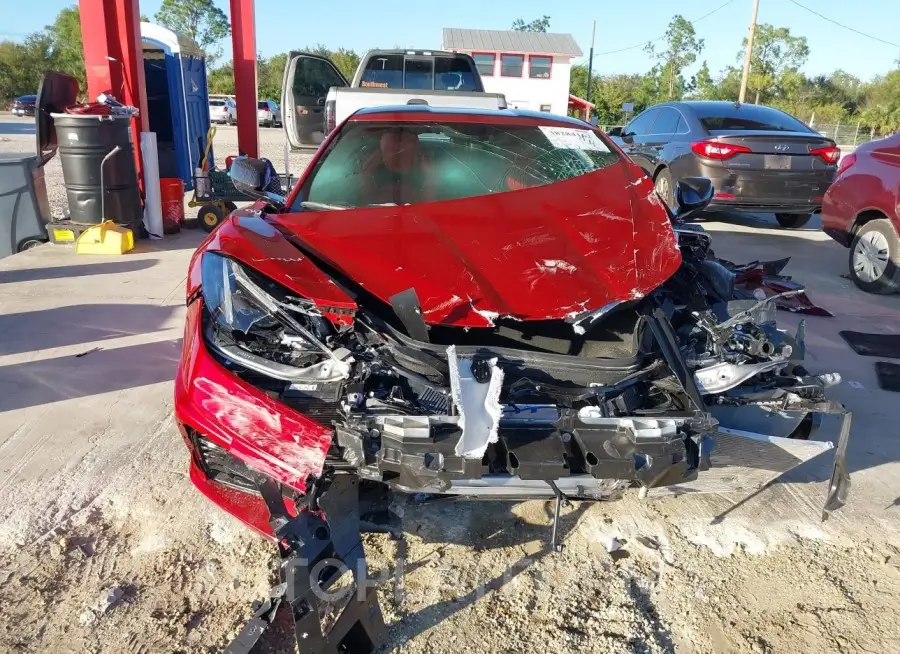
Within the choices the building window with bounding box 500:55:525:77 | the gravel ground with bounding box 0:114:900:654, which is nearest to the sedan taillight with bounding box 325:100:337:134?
the gravel ground with bounding box 0:114:900:654

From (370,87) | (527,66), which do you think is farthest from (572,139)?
(527,66)

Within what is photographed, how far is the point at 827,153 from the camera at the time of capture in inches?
308

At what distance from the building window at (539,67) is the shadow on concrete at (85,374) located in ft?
112

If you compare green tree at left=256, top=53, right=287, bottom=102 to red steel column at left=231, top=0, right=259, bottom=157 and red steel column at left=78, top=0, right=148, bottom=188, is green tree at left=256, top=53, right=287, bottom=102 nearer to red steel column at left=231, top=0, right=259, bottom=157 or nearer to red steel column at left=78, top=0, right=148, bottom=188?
red steel column at left=231, top=0, right=259, bottom=157

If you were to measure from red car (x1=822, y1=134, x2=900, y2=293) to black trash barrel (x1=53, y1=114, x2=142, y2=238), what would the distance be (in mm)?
7375

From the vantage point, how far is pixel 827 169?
784 centimetres

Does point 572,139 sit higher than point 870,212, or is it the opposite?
point 572,139

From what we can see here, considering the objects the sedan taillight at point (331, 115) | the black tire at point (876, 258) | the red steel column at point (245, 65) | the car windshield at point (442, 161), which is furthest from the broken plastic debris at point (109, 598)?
the red steel column at point (245, 65)

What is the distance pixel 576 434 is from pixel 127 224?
7.01 meters

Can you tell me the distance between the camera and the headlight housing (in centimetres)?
220

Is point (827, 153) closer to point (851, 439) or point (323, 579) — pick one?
point (851, 439)

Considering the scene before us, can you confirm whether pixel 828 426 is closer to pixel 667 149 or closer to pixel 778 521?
pixel 778 521

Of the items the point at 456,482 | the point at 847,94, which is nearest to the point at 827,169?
the point at 456,482

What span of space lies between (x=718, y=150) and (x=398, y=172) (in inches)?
220
